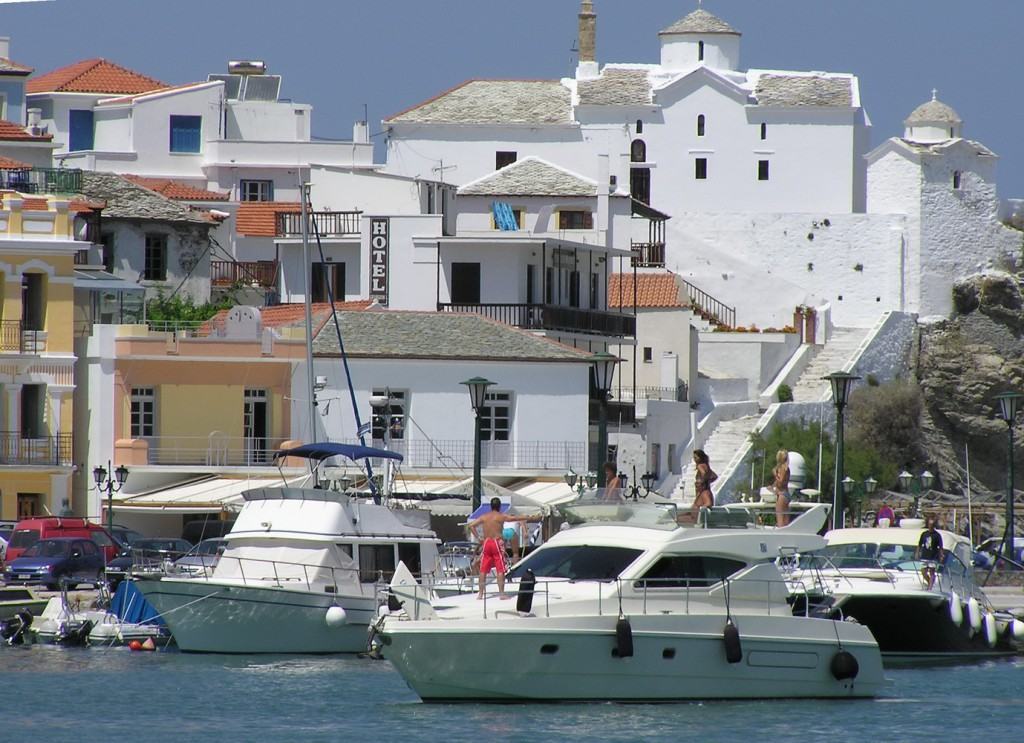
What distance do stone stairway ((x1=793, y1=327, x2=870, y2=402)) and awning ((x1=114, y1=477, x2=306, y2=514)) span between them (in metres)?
23.9

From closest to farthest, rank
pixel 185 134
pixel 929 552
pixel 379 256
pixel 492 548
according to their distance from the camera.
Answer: pixel 492 548 < pixel 929 552 < pixel 379 256 < pixel 185 134

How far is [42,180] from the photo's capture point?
196 ft

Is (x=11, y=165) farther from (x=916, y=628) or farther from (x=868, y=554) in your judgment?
(x=916, y=628)

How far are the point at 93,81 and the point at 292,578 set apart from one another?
48.0 meters

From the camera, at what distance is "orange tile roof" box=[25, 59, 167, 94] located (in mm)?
80688

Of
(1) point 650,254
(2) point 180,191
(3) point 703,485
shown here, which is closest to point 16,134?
(2) point 180,191

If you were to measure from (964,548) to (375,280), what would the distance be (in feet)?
94.2

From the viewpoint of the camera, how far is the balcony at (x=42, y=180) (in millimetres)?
57312

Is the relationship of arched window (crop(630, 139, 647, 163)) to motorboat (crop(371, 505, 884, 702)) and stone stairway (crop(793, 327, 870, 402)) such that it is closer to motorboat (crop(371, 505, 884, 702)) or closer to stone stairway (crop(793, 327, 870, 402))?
stone stairway (crop(793, 327, 870, 402))

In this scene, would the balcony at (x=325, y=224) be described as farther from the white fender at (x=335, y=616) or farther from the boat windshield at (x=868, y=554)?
the white fender at (x=335, y=616)

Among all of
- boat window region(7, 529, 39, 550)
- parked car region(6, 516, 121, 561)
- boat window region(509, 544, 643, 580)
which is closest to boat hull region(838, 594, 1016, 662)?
boat window region(509, 544, 643, 580)

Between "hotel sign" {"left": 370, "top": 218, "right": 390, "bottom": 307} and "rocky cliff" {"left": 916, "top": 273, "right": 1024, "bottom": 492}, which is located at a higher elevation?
"hotel sign" {"left": 370, "top": 218, "right": 390, "bottom": 307}

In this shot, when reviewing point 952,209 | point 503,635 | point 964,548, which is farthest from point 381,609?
point 952,209

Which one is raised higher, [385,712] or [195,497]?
[195,497]
